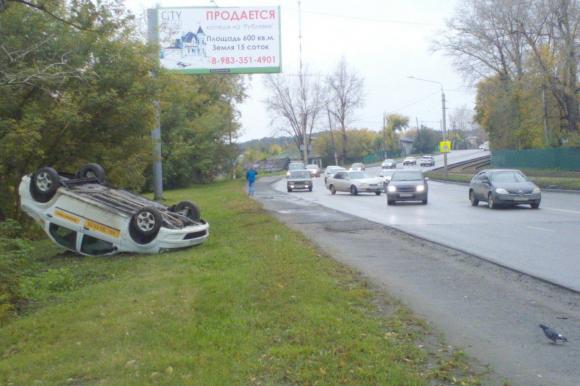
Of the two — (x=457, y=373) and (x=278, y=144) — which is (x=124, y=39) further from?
(x=278, y=144)

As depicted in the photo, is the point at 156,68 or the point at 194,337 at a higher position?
the point at 156,68

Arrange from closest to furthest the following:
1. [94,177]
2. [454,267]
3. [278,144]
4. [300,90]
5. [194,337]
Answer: [194,337] < [454,267] < [94,177] < [300,90] < [278,144]

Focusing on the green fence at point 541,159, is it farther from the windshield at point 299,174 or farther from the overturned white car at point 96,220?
the overturned white car at point 96,220

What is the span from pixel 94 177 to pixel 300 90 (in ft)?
286

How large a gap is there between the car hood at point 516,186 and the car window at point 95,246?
15352 millimetres

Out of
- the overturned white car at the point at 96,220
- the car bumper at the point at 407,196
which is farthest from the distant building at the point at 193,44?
the overturned white car at the point at 96,220

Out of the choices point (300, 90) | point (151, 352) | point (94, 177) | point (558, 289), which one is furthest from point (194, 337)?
point (300, 90)

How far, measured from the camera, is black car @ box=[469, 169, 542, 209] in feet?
75.5

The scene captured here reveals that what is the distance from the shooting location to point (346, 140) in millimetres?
113188

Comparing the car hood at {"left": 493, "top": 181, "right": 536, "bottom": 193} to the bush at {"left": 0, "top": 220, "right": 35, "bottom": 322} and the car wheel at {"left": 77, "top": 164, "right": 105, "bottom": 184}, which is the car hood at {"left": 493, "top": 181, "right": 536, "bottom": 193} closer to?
the car wheel at {"left": 77, "top": 164, "right": 105, "bottom": 184}

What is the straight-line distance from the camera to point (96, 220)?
12.3 metres

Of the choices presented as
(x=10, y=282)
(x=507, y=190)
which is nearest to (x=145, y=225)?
(x=10, y=282)

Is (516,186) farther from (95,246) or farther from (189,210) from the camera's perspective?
(95,246)

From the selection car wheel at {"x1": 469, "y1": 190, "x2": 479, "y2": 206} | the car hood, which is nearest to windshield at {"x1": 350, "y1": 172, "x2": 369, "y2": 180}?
car wheel at {"x1": 469, "y1": 190, "x2": 479, "y2": 206}
